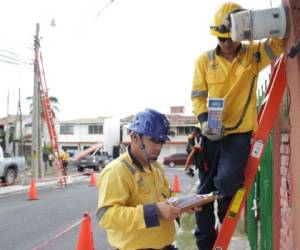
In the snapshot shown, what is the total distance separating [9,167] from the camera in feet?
79.0

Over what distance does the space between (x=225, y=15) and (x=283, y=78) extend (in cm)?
58

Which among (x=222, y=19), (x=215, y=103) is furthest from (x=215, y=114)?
(x=222, y=19)

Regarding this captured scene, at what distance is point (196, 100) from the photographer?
3779 millimetres

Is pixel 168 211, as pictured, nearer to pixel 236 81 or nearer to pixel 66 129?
pixel 236 81

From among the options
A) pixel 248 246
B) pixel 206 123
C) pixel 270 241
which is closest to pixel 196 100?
pixel 206 123

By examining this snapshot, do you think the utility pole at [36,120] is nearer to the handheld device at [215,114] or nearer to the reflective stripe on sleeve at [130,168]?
the handheld device at [215,114]

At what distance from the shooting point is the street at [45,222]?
32.1 ft

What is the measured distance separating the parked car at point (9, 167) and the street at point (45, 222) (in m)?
4.40

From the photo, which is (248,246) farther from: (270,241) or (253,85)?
(253,85)

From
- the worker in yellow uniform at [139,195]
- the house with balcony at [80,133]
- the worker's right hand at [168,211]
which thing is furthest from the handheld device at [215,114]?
the house with balcony at [80,133]

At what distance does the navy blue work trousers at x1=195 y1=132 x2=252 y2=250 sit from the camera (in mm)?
3402

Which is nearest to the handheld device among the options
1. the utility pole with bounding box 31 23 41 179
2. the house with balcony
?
the utility pole with bounding box 31 23 41 179

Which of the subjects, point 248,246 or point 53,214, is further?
point 53,214

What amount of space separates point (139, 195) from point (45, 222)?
9849 millimetres
